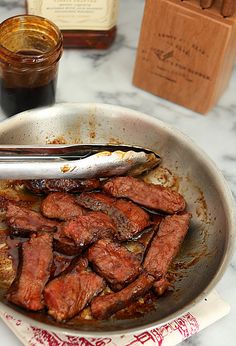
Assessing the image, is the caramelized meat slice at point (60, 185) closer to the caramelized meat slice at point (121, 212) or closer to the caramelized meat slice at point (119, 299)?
the caramelized meat slice at point (121, 212)

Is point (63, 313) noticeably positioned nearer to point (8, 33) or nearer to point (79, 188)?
point (79, 188)

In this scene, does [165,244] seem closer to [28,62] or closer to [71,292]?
[71,292]

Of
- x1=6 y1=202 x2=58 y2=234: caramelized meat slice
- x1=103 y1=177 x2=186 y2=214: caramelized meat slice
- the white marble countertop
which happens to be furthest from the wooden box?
x1=6 y1=202 x2=58 y2=234: caramelized meat slice

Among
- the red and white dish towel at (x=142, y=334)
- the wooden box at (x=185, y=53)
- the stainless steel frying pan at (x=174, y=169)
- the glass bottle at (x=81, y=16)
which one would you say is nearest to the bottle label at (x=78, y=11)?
the glass bottle at (x=81, y=16)

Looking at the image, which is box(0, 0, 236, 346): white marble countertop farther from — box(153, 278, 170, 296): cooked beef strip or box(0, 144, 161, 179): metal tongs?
box(153, 278, 170, 296): cooked beef strip

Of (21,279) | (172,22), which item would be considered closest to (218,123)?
(172,22)

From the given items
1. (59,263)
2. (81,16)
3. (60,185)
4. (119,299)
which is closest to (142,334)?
(119,299)
